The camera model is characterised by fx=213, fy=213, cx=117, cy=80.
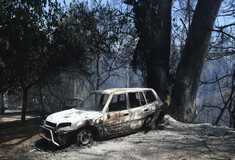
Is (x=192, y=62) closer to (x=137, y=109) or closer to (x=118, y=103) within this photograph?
(x=137, y=109)

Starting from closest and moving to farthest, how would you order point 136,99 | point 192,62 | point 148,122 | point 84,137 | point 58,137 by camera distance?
1. point 58,137
2. point 84,137
3. point 136,99
4. point 148,122
5. point 192,62

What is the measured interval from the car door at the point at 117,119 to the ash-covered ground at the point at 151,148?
308 millimetres

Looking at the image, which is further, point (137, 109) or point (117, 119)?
point (137, 109)

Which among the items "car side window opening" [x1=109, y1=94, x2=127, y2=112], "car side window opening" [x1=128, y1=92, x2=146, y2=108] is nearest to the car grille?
"car side window opening" [x1=109, y1=94, x2=127, y2=112]

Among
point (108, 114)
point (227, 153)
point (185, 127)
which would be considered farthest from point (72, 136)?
point (185, 127)

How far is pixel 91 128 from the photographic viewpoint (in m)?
6.04

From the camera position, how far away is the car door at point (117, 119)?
6230 mm

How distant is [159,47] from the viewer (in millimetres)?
10688

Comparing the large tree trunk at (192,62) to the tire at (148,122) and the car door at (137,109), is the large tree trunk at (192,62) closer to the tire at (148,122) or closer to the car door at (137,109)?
the tire at (148,122)

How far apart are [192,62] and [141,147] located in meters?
5.72

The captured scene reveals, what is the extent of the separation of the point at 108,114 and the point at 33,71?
22.2 ft

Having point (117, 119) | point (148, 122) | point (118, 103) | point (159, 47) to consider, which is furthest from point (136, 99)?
point (159, 47)

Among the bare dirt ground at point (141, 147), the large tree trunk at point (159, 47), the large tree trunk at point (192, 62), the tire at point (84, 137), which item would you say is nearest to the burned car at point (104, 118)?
the tire at point (84, 137)

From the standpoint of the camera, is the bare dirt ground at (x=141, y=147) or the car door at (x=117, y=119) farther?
the car door at (x=117, y=119)
